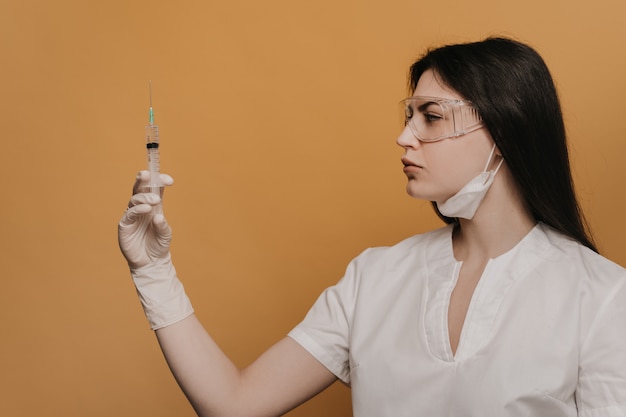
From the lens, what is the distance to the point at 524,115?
1897 millimetres

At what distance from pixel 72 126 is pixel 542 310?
5.56 ft

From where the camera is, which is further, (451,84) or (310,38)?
(310,38)

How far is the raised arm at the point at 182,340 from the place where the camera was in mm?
1872

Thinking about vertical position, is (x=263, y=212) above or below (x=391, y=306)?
above

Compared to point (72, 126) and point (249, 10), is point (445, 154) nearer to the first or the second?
point (249, 10)

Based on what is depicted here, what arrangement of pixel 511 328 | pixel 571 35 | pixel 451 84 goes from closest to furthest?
pixel 511 328, pixel 451 84, pixel 571 35

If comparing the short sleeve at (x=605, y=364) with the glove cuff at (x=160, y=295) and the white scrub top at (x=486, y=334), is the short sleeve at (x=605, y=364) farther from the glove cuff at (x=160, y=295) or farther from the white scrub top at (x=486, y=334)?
the glove cuff at (x=160, y=295)

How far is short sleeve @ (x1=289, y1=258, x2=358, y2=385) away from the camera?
6.64 ft

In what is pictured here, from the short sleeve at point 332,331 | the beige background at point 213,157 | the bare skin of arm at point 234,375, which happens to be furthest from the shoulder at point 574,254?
the beige background at point 213,157

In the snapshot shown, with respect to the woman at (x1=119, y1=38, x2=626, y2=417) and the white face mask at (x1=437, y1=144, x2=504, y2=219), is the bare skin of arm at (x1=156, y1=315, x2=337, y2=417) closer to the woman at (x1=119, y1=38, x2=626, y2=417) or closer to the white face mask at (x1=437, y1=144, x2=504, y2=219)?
the woman at (x1=119, y1=38, x2=626, y2=417)

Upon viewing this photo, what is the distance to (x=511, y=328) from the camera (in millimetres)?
1816

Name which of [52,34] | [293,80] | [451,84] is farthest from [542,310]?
[52,34]

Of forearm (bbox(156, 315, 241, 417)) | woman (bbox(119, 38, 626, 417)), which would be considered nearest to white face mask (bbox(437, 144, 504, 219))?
woman (bbox(119, 38, 626, 417))

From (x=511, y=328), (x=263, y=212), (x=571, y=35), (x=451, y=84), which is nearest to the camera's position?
(x=511, y=328)
